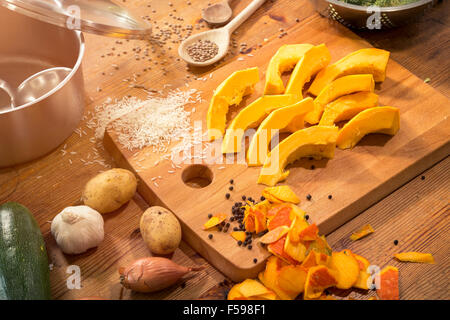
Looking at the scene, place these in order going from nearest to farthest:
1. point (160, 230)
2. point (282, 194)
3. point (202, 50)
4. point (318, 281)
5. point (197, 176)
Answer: point (318, 281)
point (160, 230)
point (282, 194)
point (197, 176)
point (202, 50)

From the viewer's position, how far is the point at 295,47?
262 centimetres

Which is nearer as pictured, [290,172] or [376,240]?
[376,240]

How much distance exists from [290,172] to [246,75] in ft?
1.61

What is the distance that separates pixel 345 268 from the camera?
6.45 feet

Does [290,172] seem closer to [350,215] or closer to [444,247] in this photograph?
[350,215]

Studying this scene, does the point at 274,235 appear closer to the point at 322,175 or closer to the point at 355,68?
the point at 322,175

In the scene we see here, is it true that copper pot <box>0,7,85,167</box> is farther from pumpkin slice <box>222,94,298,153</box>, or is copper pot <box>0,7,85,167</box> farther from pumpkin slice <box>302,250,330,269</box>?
pumpkin slice <box>302,250,330,269</box>

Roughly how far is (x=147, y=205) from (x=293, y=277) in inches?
27.4

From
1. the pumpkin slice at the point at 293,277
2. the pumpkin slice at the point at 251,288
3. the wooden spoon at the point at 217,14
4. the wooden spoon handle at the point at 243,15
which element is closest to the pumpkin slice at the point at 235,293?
the pumpkin slice at the point at 251,288

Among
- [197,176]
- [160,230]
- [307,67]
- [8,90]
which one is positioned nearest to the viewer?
[160,230]

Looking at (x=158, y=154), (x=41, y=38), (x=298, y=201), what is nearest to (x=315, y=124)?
(x=298, y=201)

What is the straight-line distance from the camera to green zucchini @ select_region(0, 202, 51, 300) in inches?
72.3

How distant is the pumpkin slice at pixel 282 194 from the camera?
214 centimetres

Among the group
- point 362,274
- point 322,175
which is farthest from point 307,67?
point 362,274
